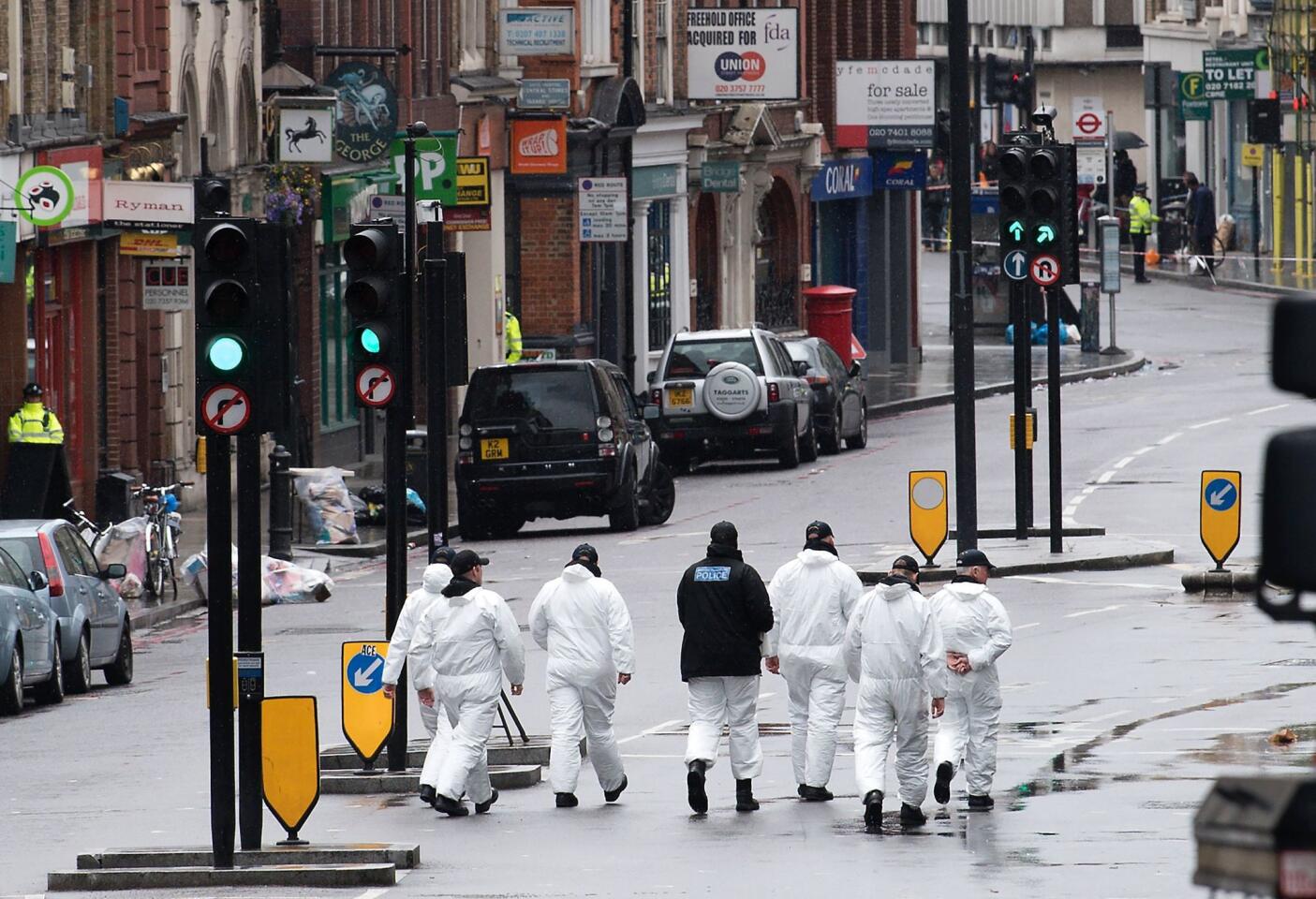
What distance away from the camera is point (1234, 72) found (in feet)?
227

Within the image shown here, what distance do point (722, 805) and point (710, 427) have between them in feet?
68.9

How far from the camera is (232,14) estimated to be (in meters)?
38.2

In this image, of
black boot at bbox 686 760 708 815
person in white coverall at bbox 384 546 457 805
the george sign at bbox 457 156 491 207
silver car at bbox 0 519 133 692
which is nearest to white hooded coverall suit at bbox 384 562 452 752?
person in white coverall at bbox 384 546 457 805

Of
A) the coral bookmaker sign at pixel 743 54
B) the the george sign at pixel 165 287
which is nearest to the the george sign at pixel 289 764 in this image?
the the george sign at pixel 165 287

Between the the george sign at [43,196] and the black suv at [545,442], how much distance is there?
4576 mm

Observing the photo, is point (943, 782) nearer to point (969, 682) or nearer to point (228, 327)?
point (969, 682)

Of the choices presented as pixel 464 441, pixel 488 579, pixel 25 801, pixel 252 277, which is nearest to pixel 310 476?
pixel 464 441

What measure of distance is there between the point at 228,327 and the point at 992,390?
34775mm

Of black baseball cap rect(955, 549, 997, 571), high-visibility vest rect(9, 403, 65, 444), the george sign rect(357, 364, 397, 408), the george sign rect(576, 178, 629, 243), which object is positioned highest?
the george sign rect(576, 178, 629, 243)

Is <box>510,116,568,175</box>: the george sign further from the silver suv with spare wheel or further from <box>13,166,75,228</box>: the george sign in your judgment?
<box>13,166,75,228</box>: the george sign

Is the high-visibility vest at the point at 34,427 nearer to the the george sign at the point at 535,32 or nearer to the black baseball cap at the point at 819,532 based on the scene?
the black baseball cap at the point at 819,532

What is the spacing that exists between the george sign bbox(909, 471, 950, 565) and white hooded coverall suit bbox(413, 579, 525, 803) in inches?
421

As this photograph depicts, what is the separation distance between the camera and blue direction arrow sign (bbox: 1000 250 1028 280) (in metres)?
26.8

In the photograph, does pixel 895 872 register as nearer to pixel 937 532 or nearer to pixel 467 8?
pixel 937 532
